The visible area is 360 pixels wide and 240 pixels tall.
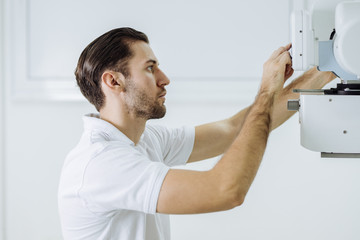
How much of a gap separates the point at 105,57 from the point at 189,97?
2.29ft

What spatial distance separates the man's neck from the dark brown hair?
48 mm

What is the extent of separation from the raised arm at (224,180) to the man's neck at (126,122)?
0.99 feet

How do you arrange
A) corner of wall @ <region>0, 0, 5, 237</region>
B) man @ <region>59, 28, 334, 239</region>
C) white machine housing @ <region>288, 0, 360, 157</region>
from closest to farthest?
1. white machine housing @ <region>288, 0, 360, 157</region>
2. man @ <region>59, 28, 334, 239</region>
3. corner of wall @ <region>0, 0, 5, 237</region>

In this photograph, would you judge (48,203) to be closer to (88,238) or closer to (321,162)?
(88,238)

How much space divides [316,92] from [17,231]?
68.3 inches

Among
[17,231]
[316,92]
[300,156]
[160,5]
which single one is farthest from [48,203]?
[316,92]

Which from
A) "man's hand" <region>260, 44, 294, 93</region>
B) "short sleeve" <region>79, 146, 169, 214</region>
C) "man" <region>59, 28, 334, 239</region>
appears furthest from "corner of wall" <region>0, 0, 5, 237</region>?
"man's hand" <region>260, 44, 294, 93</region>

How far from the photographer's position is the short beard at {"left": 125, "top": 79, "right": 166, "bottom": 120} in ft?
4.01

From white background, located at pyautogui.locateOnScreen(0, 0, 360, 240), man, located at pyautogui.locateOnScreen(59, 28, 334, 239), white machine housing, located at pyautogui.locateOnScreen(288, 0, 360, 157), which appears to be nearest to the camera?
white machine housing, located at pyautogui.locateOnScreen(288, 0, 360, 157)

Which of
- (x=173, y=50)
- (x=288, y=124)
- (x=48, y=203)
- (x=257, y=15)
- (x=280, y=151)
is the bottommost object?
(x=48, y=203)

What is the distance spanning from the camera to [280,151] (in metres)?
1.83

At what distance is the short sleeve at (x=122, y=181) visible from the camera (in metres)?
0.98

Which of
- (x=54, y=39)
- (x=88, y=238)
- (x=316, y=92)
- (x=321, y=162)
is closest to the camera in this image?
(x=316, y=92)

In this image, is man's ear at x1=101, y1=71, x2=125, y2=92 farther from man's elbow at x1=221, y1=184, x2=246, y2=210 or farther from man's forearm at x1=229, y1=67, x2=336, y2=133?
man's elbow at x1=221, y1=184, x2=246, y2=210
